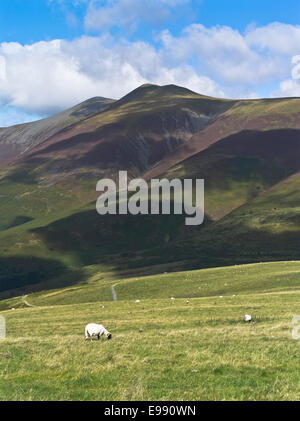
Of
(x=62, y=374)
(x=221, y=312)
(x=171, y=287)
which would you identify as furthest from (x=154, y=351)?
(x=171, y=287)

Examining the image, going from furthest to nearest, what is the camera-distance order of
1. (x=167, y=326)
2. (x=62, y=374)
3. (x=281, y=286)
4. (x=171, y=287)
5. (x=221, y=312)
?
(x=171, y=287) → (x=281, y=286) → (x=221, y=312) → (x=167, y=326) → (x=62, y=374)

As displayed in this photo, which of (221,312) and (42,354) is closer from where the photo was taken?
(42,354)

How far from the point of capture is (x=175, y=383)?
16.3 m

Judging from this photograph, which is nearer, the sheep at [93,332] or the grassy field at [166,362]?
the grassy field at [166,362]

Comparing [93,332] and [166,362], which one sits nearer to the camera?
[166,362]

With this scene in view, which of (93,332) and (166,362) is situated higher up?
(93,332)

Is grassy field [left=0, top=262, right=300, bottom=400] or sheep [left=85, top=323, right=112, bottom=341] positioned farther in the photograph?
sheep [left=85, top=323, right=112, bottom=341]

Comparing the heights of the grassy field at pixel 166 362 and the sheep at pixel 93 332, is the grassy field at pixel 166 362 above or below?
below

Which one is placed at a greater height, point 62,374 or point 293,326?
point 293,326

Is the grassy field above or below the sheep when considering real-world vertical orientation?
below
